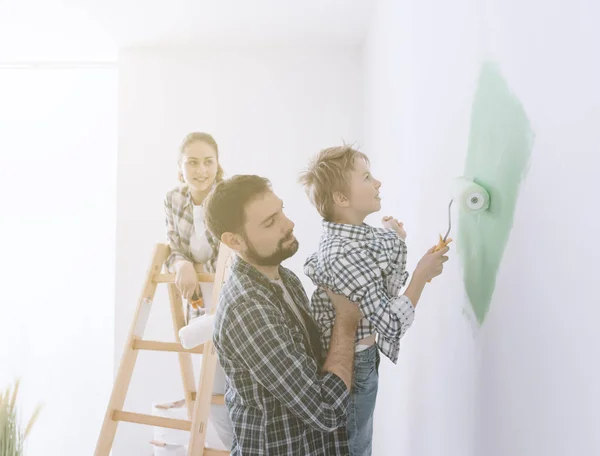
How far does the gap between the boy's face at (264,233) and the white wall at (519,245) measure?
0.40 m

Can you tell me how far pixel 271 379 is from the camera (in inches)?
48.9

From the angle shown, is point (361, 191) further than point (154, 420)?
No

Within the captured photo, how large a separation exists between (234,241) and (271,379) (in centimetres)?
32

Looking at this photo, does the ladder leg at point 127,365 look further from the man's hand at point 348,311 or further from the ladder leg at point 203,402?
the man's hand at point 348,311

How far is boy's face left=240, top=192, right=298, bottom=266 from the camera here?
136cm

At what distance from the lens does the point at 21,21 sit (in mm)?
3088

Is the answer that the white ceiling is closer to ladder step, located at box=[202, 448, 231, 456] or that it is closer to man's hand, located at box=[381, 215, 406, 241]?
man's hand, located at box=[381, 215, 406, 241]

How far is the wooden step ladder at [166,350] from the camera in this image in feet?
7.20

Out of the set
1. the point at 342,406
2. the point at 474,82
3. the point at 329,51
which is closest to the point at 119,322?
the point at 329,51

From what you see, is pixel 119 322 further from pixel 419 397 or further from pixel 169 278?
pixel 419 397

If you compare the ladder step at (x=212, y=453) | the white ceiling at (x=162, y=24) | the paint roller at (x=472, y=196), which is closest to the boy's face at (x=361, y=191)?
the paint roller at (x=472, y=196)

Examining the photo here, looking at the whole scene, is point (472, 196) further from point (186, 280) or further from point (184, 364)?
point (184, 364)

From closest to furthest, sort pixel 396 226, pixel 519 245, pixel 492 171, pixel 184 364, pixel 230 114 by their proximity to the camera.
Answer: pixel 519 245
pixel 492 171
pixel 396 226
pixel 184 364
pixel 230 114

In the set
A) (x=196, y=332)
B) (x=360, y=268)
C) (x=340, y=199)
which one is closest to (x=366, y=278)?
(x=360, y=268)
